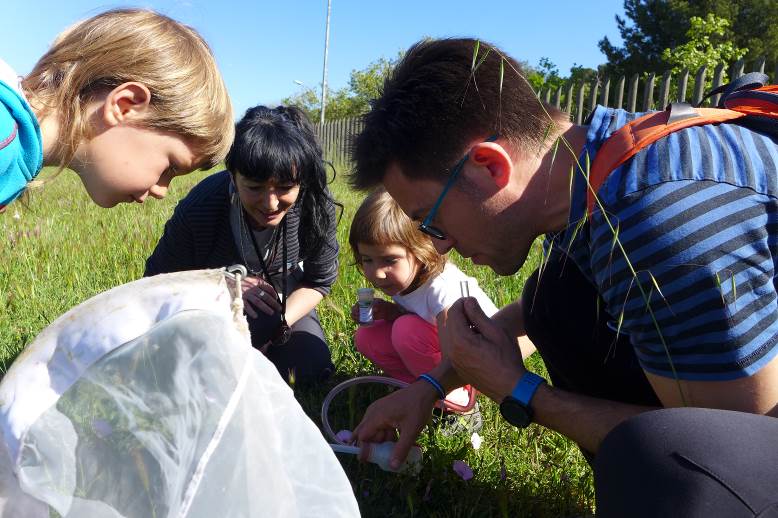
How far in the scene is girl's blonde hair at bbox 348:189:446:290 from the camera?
2441 millimetres

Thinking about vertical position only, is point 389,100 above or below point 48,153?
above

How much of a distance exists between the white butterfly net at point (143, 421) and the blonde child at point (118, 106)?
77 cm

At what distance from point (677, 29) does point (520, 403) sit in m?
26.0

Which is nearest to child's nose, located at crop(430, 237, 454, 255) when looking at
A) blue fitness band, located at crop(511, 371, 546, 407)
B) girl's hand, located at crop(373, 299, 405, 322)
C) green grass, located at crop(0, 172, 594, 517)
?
blue fitness band, located at crop(511, 371, 546, 407)

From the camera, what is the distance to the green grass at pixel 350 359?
1.84 metres

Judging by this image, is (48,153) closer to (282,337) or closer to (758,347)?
(282,337)

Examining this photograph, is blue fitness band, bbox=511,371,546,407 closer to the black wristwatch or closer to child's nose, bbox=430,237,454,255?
the black wristwatch

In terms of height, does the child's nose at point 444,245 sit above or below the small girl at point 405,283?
above

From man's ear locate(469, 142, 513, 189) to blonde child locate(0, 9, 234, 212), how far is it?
83 cm

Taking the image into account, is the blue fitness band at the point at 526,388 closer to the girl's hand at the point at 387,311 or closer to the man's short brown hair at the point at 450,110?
the man's short brown hair at the point at 450,110

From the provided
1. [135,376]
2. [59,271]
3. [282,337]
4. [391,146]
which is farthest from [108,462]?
[59,271]

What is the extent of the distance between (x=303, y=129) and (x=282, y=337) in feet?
2.65

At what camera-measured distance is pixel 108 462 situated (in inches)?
40.3

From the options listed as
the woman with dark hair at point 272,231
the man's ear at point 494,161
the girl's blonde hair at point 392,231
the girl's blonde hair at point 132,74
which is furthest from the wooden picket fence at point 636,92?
the man's ear at point 494,161
